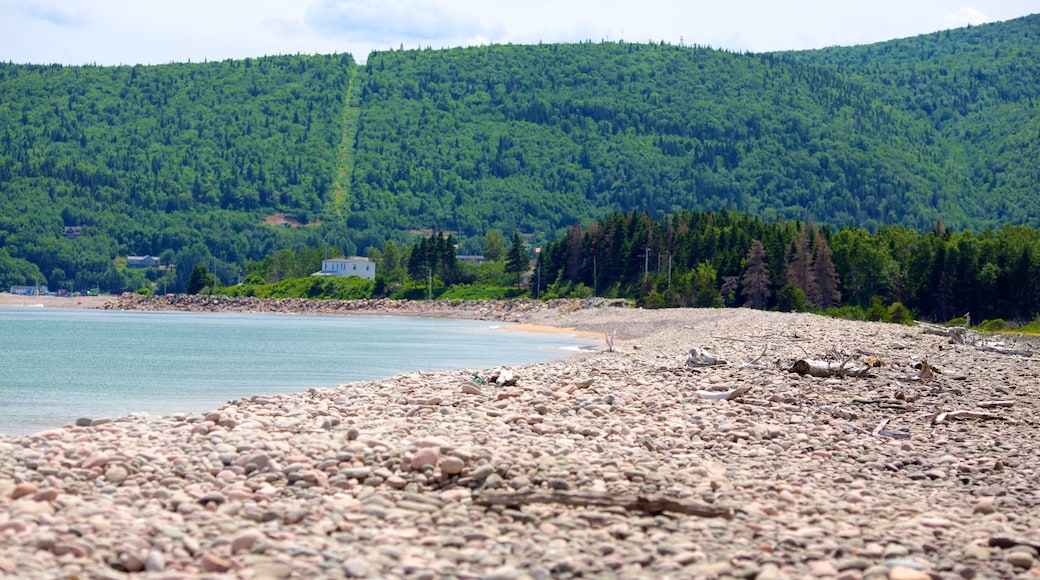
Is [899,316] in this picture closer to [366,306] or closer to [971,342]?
[971,342]

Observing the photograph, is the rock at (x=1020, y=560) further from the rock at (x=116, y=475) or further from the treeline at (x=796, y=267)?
the treeline at (x=796, y=267)

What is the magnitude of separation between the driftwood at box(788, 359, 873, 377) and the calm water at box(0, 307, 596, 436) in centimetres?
1236

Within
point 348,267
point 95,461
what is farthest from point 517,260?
point 95,461

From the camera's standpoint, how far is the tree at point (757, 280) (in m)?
90.0

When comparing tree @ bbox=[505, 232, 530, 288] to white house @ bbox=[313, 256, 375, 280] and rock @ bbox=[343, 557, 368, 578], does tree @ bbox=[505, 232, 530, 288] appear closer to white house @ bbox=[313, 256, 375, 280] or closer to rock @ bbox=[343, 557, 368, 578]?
white house @ bbox=[313, 256, 375, 280]

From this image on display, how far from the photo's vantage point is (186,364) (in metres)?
40.7

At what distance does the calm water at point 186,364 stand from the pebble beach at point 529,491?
8.15 m

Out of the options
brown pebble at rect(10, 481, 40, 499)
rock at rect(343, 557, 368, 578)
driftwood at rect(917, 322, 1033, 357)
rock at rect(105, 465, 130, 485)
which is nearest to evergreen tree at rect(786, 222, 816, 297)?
driftwood at rect(917, 322, 1033, 357)

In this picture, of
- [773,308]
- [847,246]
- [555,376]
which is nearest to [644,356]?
[555,376]

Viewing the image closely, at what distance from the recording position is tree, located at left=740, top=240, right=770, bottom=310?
9000cm

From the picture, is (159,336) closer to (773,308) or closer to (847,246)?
(773,308)

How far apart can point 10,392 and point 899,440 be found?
70.1 ft

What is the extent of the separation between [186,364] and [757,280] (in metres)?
57.7

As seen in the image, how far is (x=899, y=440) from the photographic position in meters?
16.1
